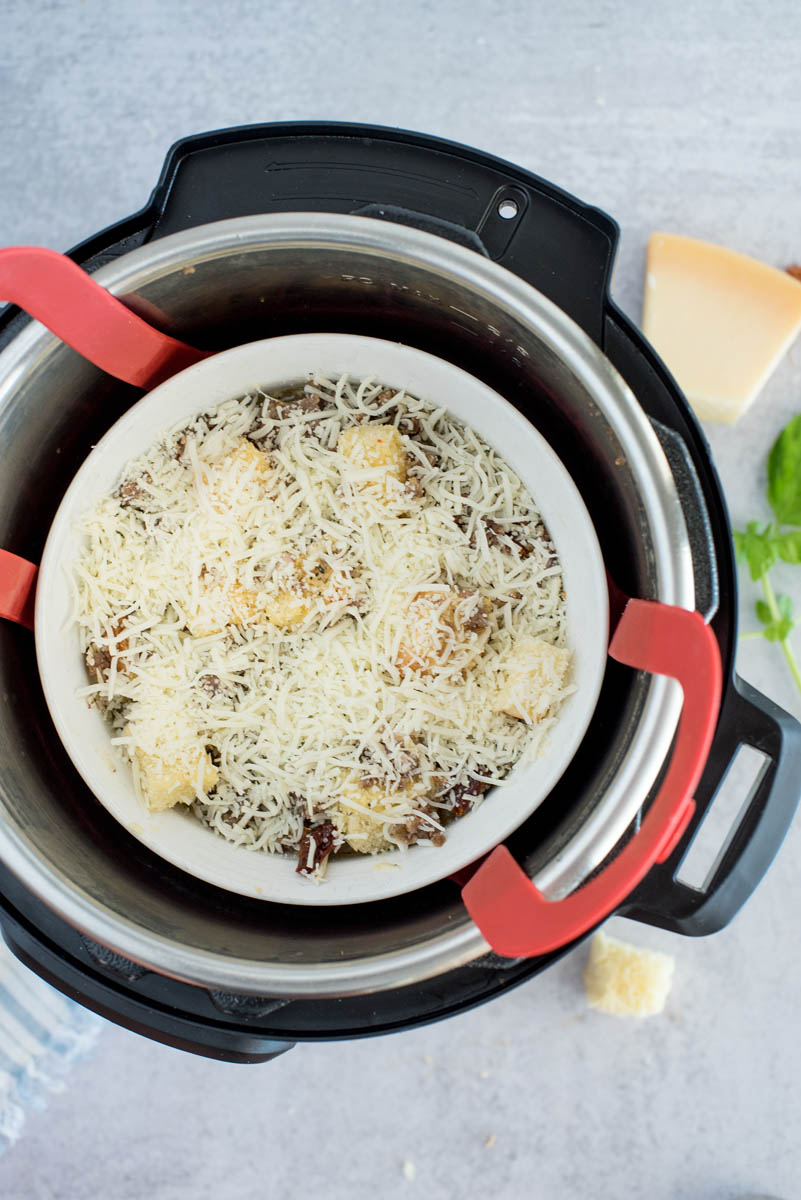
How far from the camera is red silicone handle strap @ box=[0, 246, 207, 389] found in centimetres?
89

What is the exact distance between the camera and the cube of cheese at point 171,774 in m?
0.99

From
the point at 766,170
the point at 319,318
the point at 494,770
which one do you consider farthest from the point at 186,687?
the point at 766,170

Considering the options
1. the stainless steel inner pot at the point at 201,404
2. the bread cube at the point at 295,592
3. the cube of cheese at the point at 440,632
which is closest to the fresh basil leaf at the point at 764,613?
the stainless steel inner pot at the point at 201,404

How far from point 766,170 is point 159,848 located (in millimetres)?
1283

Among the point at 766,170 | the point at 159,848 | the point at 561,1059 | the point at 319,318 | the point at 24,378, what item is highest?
A: the point at 766,170

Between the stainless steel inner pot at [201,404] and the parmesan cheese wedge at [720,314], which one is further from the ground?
the parmesan cheese wedge at [720,314]

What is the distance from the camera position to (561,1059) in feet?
4.58

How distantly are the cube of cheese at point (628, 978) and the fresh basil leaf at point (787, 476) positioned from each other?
615 millimetres

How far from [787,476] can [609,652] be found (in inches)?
21.4

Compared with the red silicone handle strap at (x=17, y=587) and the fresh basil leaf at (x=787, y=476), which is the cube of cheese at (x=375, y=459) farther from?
the fresh basil leaf at (x=787, y=476)

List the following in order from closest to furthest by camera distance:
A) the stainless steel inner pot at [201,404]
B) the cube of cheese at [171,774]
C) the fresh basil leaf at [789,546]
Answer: the stainless steel inner pot at [201,404], the cube of cheese at [171,774], the fresh basil leaf at [789,546]

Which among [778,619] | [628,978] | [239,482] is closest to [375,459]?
[239,482]

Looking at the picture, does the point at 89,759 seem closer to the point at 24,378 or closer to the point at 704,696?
the point at 24,378

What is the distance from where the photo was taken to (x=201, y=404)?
105cm
